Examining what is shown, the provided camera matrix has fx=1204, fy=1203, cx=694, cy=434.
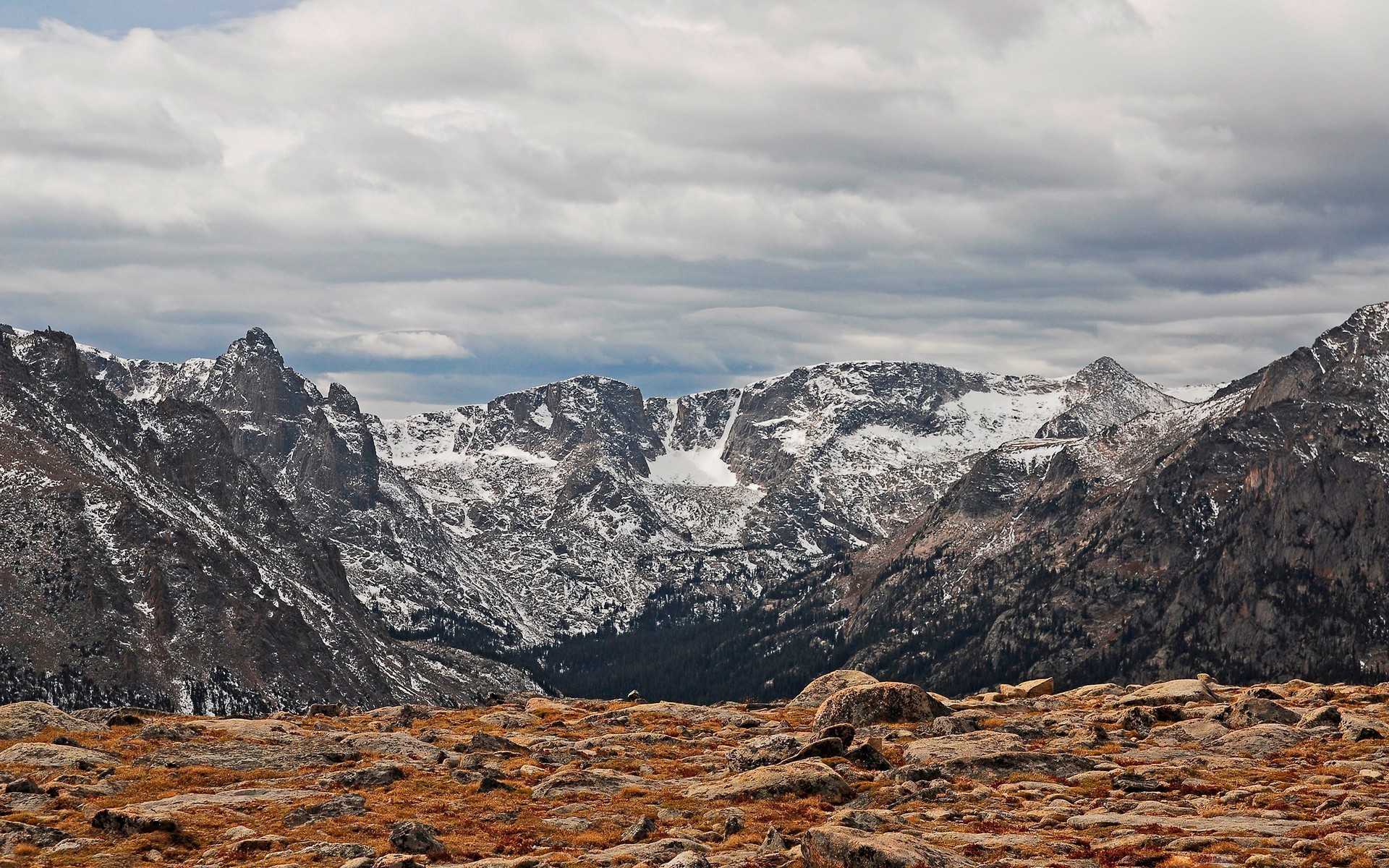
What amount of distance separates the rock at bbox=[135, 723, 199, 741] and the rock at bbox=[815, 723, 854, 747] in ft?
133

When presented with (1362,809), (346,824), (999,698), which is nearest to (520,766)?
(346,824)

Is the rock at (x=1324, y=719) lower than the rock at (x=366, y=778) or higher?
higher

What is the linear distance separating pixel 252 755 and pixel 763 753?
3027 centimetres

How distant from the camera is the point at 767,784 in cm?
5819

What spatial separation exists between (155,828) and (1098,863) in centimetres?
3745

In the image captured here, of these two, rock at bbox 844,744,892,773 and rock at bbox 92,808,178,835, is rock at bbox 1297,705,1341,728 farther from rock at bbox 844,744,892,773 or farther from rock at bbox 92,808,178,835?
rock at bbox 92,808,178,835

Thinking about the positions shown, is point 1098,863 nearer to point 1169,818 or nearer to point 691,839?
point 1169,818

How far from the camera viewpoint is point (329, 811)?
55.7 metres

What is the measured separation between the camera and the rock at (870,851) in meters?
39.8

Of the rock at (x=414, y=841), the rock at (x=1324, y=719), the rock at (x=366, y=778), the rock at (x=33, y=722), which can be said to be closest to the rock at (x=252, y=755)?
the rock at (x=366, y=778)

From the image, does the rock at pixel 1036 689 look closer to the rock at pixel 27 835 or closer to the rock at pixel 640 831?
the rock at pixel 640 831

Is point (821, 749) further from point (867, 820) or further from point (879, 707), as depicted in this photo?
point (867, 820)

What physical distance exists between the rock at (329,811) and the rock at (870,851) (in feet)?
79.1

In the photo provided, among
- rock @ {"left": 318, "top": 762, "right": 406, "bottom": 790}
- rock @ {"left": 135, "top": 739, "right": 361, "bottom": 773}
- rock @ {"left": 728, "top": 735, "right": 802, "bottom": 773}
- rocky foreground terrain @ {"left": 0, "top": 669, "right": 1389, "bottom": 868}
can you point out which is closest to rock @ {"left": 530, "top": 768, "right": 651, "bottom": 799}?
rocky foreground terrain @ {"left": 0, "top": 669, "right": 1389, "bottom": 868}
